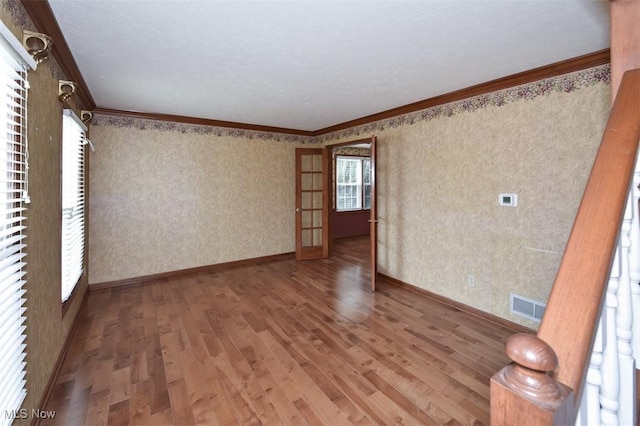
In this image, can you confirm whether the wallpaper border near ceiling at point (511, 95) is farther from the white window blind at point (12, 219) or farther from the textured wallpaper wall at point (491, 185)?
the white window blind at point (12, 219)

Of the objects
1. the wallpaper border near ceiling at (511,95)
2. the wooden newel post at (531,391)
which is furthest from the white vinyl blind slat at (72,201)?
the wallpaper border near ceiling at (511,95)

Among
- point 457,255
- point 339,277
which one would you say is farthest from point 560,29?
point 339,277

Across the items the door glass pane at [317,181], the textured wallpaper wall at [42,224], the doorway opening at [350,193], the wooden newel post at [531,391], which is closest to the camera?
the wooden newel post at [531,391]

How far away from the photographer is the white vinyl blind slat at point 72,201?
8.41ft

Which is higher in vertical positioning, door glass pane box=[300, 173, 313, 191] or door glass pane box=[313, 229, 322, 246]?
door glass pane box=[300, 173, 313, 191]

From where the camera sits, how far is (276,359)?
2.32 meters

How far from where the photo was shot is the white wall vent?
2.67 meters

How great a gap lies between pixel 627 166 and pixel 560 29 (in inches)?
73.0

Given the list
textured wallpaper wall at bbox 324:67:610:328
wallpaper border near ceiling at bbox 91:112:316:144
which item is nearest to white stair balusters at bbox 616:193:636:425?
textured wallpaper wall at bbox 324:67:610:328

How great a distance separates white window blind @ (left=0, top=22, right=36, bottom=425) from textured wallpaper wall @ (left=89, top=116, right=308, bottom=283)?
8.52 ft

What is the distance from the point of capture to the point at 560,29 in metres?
1.99

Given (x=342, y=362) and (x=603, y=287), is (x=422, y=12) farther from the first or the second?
(x=342, y=362)

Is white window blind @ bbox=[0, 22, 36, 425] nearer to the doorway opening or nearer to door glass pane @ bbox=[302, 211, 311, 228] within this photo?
door glass pane @ bbox=[302, 211, 311, 228]

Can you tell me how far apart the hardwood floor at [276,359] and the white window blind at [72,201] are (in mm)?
568
